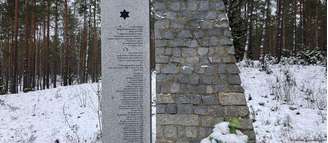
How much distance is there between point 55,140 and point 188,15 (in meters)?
4.44

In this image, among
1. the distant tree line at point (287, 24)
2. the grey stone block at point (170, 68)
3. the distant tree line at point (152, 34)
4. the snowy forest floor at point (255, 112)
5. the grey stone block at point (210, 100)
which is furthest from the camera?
the distant tree line at point (287, 24)

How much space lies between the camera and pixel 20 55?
29.2 metres

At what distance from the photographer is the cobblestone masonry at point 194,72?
6.19 m

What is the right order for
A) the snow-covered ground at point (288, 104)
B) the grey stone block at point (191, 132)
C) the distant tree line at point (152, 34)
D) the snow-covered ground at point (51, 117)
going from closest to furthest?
the grey stone block at point (191, 132) → the snow-covered ground at point (288, 104) → the snow-covered ground at point (51, 117) → the distant tree line at point (152, 34)

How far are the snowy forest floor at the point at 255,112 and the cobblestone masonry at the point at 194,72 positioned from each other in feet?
4.51

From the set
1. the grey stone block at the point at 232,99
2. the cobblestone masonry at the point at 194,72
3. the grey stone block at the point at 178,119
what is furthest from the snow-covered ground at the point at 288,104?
the grey stone block at the point at 178,119

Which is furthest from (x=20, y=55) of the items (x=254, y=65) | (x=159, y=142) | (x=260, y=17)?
(x=159, y=142)

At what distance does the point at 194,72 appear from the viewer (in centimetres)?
634

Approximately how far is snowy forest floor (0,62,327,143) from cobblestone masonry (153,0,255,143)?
4.51 feet

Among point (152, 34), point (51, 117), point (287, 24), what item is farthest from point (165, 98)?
point (287, 24)

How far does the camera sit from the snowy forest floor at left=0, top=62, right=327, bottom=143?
7598 mm

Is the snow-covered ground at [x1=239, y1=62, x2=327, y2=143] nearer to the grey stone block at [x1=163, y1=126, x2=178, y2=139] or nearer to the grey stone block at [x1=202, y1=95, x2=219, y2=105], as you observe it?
the grey stone block at [x1=202, y1=95, x2=219, y2=105]

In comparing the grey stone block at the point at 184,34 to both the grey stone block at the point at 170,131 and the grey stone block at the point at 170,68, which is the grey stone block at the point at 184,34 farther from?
the grey stone block at the point at 170,131

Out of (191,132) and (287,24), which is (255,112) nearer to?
(191,132)
